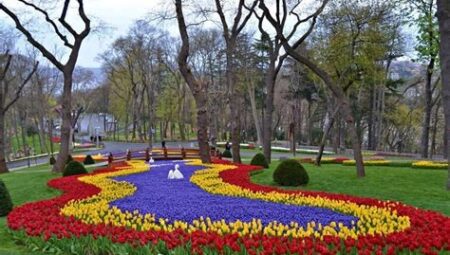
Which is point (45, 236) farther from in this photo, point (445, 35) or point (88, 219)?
point (445, 35)

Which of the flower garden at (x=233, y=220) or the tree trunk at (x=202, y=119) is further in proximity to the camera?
the tree trunk at (x=202, y=119)

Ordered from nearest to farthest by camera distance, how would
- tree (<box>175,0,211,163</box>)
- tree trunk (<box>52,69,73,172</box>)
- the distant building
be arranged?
tree (<box>175,0,211,163</box>) < tree trunk (<box>52,69,73,172</box>) < the distant building

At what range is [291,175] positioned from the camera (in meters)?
14.8

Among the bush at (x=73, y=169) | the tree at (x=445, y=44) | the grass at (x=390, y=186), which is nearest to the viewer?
the grass at (x=390, y=186)

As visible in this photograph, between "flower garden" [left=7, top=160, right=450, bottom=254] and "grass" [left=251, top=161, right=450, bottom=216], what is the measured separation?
210cm

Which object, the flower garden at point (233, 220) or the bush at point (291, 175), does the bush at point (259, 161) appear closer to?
the bush at point (291, 175)

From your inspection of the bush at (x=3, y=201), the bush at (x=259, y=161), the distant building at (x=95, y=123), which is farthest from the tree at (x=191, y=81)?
the distant building at (x=95, y=123)

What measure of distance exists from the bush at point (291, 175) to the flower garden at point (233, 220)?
2.07 metres

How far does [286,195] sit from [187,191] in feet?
8.99

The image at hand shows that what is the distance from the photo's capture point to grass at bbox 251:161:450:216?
11423 millimetres

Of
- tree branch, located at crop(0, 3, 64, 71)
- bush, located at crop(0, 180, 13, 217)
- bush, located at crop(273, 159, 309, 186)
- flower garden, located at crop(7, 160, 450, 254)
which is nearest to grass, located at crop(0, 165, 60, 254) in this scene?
flower garden, located at crop(7, 160, 450, 254)

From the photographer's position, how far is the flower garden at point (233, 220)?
232 inches

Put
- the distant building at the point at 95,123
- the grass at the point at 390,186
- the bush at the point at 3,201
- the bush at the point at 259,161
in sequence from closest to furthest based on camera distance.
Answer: the bush at the point at 3,201
the grass at the point at 390,186
the bush at the point at 259,161
the distant building at the point at 95,123

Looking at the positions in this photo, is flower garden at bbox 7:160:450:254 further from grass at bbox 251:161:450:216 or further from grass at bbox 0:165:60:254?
grass at bbox 251:161:450:216
